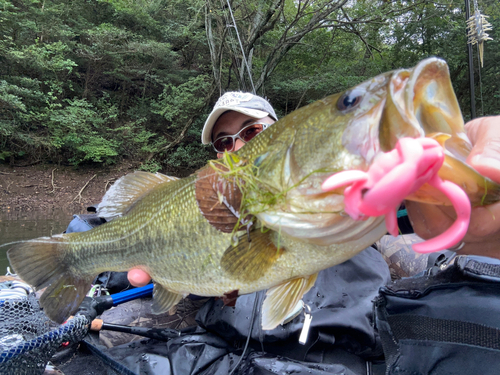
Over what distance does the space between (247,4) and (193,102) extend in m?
3.91

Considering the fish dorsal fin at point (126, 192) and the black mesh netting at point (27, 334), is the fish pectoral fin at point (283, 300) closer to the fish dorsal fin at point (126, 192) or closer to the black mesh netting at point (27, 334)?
the fish dorsal fin at point (126, 192)

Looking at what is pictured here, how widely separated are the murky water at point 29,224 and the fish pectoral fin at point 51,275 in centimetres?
499

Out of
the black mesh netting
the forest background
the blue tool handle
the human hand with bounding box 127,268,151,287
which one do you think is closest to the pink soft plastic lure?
the human hand with bounding box 127,268,151,287

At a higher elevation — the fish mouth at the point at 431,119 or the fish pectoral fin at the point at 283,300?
the fish mouth at the point at 431,119

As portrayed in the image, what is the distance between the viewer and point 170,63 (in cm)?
1272

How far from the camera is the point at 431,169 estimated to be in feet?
1.81

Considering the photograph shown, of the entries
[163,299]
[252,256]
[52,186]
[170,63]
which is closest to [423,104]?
[252,256]

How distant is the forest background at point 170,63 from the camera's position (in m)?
10.1

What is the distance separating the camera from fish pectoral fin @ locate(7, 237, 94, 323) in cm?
165

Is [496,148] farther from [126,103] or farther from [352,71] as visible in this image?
[126,103]

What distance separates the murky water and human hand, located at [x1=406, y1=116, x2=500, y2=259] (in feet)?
22.5

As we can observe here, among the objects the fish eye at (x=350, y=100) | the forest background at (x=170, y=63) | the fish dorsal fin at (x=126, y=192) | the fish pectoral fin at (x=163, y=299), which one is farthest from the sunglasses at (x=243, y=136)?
the forest background at (x=170, y=63)

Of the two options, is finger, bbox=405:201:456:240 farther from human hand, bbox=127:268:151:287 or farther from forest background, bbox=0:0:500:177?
forest background, bbox=0:0:500:177

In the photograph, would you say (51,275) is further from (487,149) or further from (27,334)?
(487,149)
